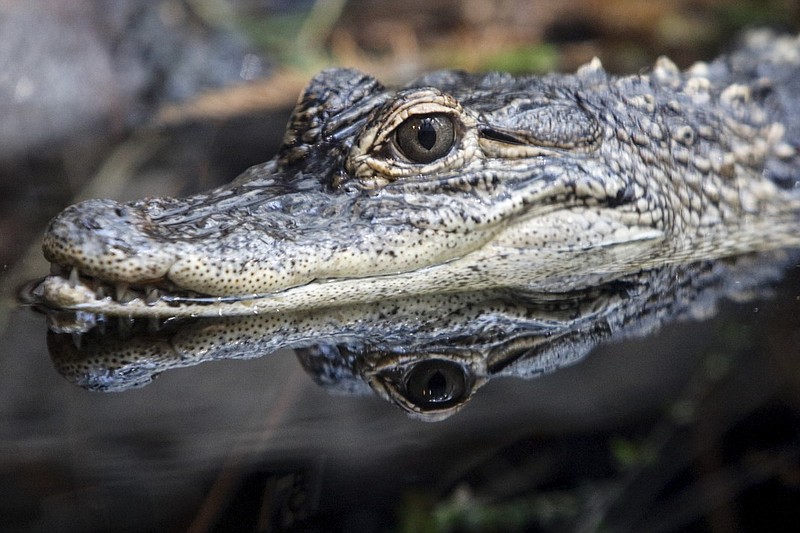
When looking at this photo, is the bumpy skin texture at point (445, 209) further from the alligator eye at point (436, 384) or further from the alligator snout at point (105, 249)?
Answer: the alligator eye at point (436, 384)

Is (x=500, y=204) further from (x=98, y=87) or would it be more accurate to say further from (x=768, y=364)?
(x=98, y=87)

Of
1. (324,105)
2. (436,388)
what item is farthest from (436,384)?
(324,105)

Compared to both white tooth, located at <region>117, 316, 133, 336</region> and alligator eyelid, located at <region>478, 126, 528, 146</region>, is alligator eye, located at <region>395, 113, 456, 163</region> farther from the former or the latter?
white tooth, located at <region>117, 316, 133, 336</region>

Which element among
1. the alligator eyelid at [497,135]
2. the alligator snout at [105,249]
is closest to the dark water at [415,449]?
the alligator snout at [105,249]

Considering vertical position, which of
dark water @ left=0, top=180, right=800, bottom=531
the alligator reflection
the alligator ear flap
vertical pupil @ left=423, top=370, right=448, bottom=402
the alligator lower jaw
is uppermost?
the alligator ear flap

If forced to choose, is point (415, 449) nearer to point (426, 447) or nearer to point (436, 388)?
point (426, 447)

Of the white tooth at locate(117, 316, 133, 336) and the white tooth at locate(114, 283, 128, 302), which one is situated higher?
the white tooth at locate(114, 283, 128, 302)

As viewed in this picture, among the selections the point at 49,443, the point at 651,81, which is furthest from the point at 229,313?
the point at 651,81

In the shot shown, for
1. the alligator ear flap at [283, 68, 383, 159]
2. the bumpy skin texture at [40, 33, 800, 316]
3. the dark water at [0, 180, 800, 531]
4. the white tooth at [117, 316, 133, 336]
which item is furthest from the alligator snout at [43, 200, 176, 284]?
the alligator ear flap at [283, 68, 383, 159]
